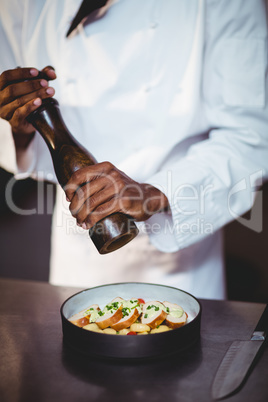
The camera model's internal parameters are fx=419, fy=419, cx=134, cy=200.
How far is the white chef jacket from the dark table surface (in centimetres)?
33

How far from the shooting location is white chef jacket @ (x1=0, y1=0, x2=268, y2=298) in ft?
3.55

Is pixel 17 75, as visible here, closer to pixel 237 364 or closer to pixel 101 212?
pixel 101 212

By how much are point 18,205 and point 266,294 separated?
142cm

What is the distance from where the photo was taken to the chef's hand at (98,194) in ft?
2.51

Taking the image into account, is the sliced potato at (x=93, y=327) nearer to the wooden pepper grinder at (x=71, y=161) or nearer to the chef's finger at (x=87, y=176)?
the wooden pepper grinder at (x=71, y=161)

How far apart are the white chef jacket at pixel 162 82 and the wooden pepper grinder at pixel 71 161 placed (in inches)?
10.8

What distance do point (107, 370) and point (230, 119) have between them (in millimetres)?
740

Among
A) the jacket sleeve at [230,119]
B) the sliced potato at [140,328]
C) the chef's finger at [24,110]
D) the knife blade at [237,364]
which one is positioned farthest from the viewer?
the jacket sleeve at [230,119]

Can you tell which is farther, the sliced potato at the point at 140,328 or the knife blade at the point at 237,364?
the sliced potato at the point at 140,328

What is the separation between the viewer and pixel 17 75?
0.84 metres

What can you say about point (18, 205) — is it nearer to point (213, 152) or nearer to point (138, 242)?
point (138, 242)

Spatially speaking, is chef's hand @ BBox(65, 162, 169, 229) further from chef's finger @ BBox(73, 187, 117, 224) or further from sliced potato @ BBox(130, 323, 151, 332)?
sliced potato @ BBox(130, 323, 151, 332)

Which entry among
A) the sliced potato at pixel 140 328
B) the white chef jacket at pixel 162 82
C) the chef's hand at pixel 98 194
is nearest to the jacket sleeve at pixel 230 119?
the white chef jacket at pixel 162 82

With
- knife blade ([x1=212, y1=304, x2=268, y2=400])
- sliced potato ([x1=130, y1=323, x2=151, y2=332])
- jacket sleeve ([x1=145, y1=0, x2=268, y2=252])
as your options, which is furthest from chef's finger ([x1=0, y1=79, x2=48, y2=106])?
knife blade ([x1=212, y1=304, x2=268, y2=400])
